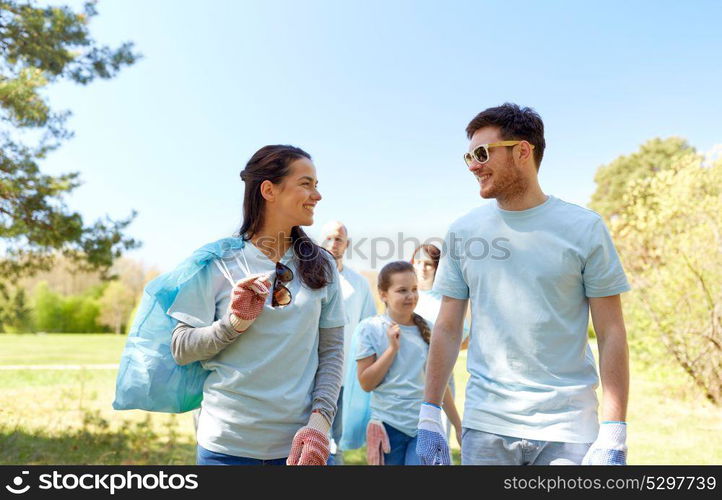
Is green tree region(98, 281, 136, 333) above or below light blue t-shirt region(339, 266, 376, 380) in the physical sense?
above

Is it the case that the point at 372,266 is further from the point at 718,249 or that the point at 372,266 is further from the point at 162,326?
the point at 718,249

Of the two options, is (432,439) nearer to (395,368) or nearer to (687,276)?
(395,368)

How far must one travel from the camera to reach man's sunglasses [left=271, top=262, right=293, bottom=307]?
220 centimetres

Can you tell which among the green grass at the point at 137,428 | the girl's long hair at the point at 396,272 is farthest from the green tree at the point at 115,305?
the girl's long hair at the point at 396,272

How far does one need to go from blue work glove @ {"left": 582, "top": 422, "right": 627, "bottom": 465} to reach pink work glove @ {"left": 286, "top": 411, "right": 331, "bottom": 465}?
0.95 meters

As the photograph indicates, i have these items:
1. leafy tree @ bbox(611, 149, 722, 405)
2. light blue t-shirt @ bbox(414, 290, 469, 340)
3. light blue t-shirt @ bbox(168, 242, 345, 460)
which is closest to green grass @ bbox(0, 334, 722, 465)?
leafy tree @ bbox(611, 149, 722, 405)

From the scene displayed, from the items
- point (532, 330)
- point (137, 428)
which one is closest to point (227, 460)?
point (532, 330)

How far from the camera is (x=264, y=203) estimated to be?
2.41m

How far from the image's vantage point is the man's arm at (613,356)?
215cm

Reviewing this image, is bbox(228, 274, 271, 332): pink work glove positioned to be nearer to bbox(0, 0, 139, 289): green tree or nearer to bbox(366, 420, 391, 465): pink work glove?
bbox(366, 420, 391, 465): pink work glove

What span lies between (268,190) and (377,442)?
2048mm
